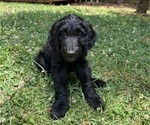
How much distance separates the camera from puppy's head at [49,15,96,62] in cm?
449

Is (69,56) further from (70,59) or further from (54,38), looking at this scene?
(54,38)

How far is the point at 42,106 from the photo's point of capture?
4887 millimetres

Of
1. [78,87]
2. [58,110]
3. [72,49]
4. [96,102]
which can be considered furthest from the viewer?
[78,87]

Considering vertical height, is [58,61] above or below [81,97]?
above

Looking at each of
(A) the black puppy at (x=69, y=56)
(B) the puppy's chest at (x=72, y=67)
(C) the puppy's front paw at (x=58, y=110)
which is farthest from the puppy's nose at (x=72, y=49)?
(C) the puppy's front paw at (x=58, y=110)

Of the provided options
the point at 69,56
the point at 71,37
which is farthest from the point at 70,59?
the point at 71,37

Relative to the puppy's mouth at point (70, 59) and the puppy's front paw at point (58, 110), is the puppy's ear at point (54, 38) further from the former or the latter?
the puppy's front paw at point (58, 110)

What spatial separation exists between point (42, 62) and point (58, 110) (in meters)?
1.09

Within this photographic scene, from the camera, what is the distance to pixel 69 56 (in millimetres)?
4477

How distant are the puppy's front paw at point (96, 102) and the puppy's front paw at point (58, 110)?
35 cm

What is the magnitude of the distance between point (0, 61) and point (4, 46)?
0.68 meters

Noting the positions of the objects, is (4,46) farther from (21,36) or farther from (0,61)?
(21,36)

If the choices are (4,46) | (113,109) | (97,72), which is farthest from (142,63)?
(4,46)

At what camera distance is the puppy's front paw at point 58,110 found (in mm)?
4586
